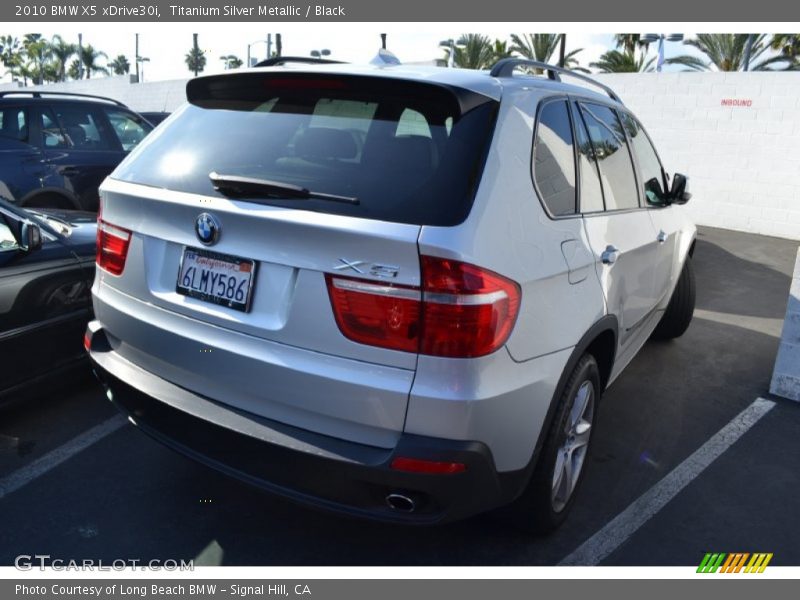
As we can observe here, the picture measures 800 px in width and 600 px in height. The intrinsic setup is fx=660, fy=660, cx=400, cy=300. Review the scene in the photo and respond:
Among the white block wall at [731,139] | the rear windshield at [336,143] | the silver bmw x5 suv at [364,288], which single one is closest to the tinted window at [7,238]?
the silver bmw x5 suv at [364,288]

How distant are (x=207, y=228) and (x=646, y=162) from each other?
2864mm

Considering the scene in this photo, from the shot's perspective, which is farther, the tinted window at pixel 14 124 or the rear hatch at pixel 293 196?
the tinted window at pixel 14 124

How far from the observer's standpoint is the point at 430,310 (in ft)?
6.39

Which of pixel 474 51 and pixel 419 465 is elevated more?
pixel 474 51

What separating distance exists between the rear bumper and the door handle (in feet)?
3.30

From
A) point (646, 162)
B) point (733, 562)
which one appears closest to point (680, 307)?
point (646, 162)

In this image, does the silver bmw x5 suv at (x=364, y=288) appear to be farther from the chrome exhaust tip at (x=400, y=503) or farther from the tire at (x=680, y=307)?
the tire at (x=680, y=307)

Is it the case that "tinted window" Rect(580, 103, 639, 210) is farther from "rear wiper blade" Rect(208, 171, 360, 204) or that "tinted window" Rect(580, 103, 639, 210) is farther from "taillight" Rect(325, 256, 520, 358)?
"rear wiper blade" Rect(208, 171, 360, 204)

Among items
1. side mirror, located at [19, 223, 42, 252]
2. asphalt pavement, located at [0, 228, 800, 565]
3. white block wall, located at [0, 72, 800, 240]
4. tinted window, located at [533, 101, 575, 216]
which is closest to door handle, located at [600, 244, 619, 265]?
tinted window, located at [533, 101, 575, 216]

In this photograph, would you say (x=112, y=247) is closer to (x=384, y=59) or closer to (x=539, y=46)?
(x=384, y=59)

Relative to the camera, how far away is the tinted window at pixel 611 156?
3115mm

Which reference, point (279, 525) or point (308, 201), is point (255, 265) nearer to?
point (308, 201)

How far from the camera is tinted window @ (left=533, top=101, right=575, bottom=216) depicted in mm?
2418

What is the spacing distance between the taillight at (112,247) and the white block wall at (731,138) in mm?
11064
